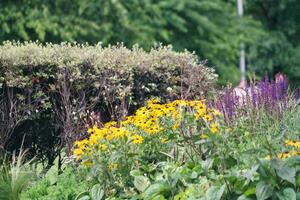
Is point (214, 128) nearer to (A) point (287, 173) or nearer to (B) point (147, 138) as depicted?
(B) point (147, 138)

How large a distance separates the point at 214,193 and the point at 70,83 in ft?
9.46

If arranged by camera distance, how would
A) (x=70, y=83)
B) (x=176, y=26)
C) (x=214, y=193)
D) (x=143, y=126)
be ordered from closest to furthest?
1. (x=214, y=193)
2. (x=143, y=126)
3. (x=70, y=83)
4. (x=176, y=26)

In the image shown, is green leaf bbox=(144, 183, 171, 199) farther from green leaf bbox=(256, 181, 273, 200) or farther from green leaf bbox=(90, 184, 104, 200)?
green leaf bbox=(256, 181, 273, 200)

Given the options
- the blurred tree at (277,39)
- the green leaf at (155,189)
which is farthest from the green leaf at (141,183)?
the blurred tree at (277,39)

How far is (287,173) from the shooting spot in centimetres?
535

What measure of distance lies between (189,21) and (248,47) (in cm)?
420

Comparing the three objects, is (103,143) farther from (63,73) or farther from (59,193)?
(63,73)

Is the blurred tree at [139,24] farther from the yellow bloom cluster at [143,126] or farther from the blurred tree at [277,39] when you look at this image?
the yellow bloom cluster at [143,126]

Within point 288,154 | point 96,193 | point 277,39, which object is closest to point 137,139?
point 96,193

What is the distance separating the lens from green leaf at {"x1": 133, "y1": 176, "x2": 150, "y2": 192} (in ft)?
19.7

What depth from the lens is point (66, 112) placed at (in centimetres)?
793

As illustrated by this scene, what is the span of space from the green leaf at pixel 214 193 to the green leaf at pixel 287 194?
1.27 feet

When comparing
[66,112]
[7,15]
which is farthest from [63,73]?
[7,15]

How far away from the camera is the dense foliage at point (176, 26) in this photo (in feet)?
69.6
